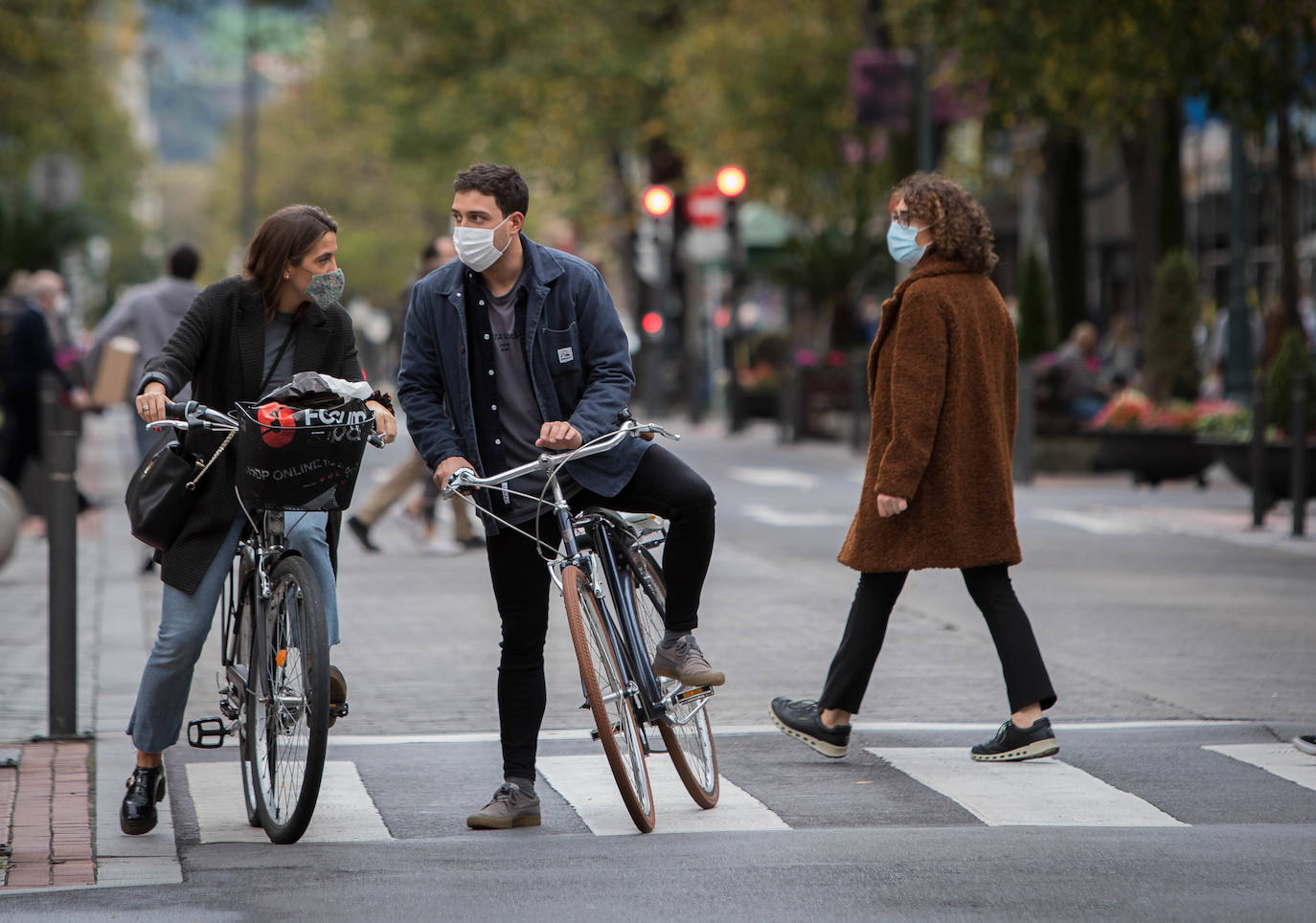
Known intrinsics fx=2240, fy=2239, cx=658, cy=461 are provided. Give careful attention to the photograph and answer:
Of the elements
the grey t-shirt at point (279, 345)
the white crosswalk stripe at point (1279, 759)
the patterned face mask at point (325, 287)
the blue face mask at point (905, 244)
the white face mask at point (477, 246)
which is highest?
the blue face mask at point (905, 244)

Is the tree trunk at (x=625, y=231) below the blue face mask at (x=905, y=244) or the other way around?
the other way around

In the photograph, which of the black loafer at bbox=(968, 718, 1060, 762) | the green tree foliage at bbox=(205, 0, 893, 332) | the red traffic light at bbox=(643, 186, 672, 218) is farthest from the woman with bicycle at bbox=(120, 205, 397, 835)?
the red traffic light at bbox=(643, 186, 672, 218)

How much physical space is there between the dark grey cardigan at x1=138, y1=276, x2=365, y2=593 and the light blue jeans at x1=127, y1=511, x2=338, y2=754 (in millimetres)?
44

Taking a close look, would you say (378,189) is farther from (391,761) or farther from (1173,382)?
(391,761)

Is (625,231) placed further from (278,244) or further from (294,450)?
(294,450)

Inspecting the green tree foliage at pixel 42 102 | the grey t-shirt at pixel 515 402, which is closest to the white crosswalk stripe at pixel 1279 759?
the grey t-shirt at pixel 515 402

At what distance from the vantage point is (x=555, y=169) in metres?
41.3

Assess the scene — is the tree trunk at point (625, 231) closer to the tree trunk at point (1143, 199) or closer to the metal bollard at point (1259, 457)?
the tree trunk at point (1143, 199)

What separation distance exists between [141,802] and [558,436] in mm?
1467

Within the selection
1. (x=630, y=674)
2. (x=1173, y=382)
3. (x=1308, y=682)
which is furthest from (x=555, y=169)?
(x=630, y=674)

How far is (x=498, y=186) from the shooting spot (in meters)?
5.87

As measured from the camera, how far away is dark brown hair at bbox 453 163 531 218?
5.85 m

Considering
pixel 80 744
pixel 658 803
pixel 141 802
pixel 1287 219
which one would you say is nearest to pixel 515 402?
pixel 658 803

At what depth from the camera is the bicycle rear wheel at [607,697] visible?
5.64 m
